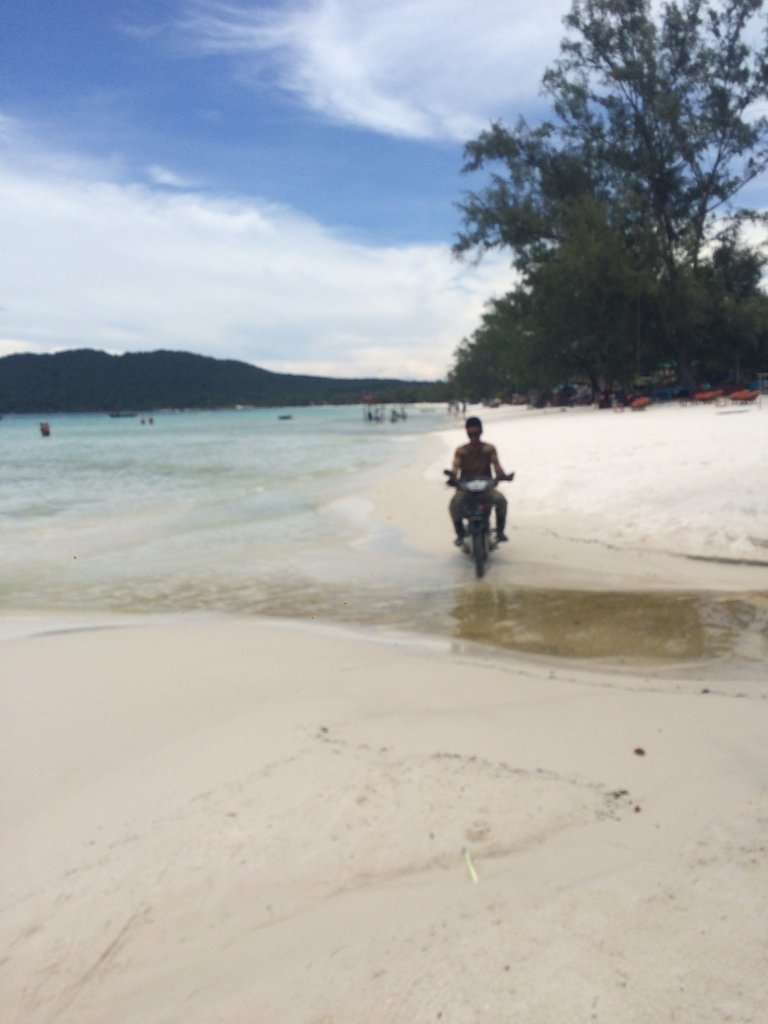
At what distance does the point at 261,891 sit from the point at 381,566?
676cm

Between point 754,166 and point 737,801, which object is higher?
point 754,166

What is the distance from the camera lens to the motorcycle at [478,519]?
8.56m

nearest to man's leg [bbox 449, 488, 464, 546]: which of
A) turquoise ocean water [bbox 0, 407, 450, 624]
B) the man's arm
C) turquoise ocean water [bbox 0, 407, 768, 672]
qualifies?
turquoise ocean water [bbox 0, 407, 768, 672]

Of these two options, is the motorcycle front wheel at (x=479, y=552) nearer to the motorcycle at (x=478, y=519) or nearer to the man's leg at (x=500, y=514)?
the motorcycle at (x=478, y=519)

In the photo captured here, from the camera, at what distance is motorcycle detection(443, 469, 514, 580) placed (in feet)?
28.1

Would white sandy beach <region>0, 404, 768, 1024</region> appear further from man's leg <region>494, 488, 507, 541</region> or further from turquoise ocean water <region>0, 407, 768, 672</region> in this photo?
man's leg <region>494, 488, 507, 541</region>

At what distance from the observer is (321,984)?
85.7 inches

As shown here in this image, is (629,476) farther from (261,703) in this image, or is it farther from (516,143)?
(516,143)

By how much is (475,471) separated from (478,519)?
999mm

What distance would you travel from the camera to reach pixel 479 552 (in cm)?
854

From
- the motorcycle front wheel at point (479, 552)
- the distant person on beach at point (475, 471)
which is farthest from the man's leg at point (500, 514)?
the motorcycle front wheel at point (479, 552)

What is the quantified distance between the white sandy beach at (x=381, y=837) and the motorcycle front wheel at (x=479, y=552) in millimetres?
2891

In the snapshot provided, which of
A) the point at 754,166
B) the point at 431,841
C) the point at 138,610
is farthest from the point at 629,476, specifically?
the point at 754,166

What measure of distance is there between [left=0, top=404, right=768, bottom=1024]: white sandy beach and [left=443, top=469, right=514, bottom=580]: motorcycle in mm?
2968
